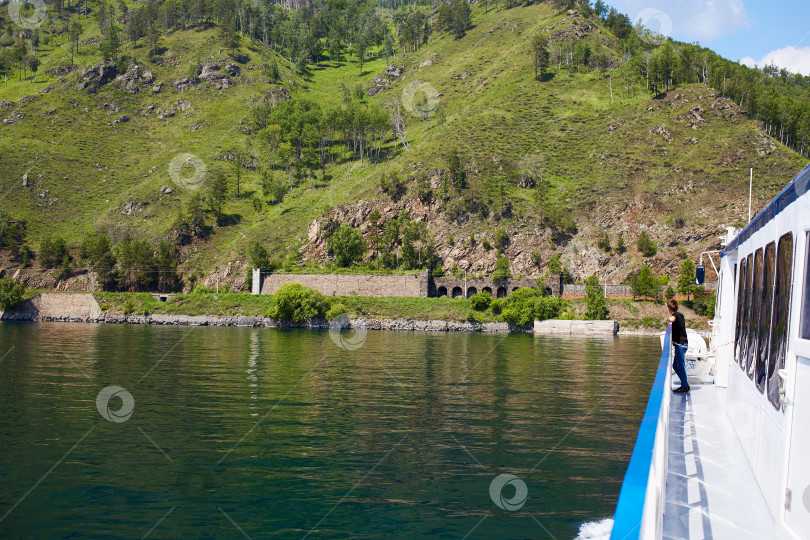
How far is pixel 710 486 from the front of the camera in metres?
7.53

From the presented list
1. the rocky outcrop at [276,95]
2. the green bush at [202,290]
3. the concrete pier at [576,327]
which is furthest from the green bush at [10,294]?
the rocky outcrop at [276,95]

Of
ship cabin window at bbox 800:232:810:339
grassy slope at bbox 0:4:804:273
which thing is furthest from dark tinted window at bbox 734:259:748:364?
grassy slope at bbox 0:4:804:273

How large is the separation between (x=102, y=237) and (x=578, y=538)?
110 metres

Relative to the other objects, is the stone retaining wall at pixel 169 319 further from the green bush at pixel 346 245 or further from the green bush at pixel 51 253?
the green bush at pixel 346 245

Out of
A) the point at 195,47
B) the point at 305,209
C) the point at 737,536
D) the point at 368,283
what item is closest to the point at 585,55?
the point at 305,209

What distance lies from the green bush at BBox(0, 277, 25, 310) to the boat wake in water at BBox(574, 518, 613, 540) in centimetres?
9696

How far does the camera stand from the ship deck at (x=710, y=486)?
20.3 ft

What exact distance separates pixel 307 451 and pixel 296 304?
65312 millimetres

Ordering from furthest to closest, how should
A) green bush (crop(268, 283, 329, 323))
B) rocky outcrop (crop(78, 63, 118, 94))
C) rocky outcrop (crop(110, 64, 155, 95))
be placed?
1. rocky outcrop (crop(110, 64, 155, 95))
2. rocky outcrop (crop(78, 63, 118, 94))
3. green bush (crop(268, 283, 329, 323))

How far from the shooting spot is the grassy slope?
345 feet

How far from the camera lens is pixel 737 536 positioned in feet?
19.6

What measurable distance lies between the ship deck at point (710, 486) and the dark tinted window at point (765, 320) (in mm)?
1290

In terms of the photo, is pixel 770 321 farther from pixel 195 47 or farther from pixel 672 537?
pixel 195 47

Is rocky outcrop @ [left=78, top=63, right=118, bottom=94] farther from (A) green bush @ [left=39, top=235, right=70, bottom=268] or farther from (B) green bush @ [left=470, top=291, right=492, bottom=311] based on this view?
(B) green bush @ [left=470, top=291, right=492, bottom=311]
